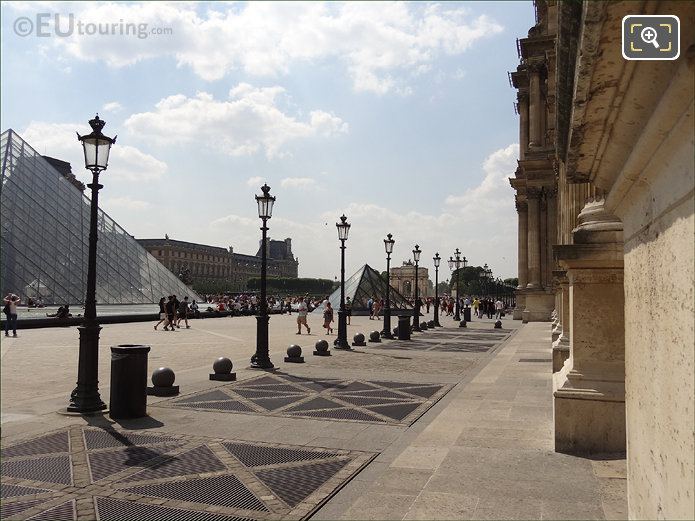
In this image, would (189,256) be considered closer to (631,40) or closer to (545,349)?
(545,349)

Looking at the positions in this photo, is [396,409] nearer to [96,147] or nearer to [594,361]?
[594,361]

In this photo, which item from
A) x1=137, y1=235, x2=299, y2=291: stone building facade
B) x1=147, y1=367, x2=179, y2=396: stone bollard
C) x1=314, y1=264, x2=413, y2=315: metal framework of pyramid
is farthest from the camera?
x1=137, y1=235, x2=299, y2=291: stone building facade

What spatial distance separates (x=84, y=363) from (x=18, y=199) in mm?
47787

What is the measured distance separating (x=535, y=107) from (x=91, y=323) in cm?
3319

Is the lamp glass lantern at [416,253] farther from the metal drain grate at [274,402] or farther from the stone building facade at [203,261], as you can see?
the stone building facade at [203,261]

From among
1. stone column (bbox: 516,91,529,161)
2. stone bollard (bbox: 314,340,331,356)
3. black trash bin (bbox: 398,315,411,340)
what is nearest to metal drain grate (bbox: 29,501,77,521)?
stone bollard (bbox: 314,340,331,356)

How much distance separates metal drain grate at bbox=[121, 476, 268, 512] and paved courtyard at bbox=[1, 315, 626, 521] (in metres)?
0.02

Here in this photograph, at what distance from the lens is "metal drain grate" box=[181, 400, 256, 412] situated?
962 centimetres

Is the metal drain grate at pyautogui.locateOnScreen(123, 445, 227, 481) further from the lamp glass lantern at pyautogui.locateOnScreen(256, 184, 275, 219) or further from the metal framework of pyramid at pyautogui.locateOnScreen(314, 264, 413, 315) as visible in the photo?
the metal framework of pyramid at pyautogui.locateOnScreen(314, 264, 413, 315)

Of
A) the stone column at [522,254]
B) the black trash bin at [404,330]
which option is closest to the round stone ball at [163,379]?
the black trash bin at [404,330]

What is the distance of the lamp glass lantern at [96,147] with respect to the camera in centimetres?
1004

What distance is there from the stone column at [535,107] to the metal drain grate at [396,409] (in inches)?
1176

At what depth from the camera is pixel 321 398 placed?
10734mm

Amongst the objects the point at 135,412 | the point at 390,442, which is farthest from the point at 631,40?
the point at 135,412
